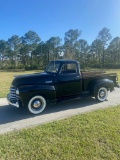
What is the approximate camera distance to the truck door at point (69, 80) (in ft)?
23.1

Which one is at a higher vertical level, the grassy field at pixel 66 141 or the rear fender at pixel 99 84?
the rear fender at pixel 99 84

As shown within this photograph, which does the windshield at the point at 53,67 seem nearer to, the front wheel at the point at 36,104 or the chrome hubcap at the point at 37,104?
the front wheel at the point at 36,104

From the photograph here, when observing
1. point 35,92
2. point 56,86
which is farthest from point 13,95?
point 56,86

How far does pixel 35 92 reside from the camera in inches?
247

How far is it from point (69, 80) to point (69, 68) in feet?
1.65

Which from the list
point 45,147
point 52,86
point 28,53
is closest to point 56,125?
point 45,147

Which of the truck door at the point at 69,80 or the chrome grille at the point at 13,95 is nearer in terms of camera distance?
the chrome grille at the point at 13,95

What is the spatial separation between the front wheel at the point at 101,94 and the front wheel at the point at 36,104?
256 cm

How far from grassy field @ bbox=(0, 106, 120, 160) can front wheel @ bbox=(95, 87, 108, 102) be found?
243 cm

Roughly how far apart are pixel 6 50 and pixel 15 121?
198ft

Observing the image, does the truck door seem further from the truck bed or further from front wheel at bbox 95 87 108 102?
front wheel at bbox 95 87 108 102

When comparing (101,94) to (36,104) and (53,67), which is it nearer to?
(53,67)

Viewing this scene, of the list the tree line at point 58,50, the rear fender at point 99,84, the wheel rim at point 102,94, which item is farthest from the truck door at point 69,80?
the tree line at point 58,50

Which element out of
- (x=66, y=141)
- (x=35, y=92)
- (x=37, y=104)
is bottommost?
(x=66, y=141)
